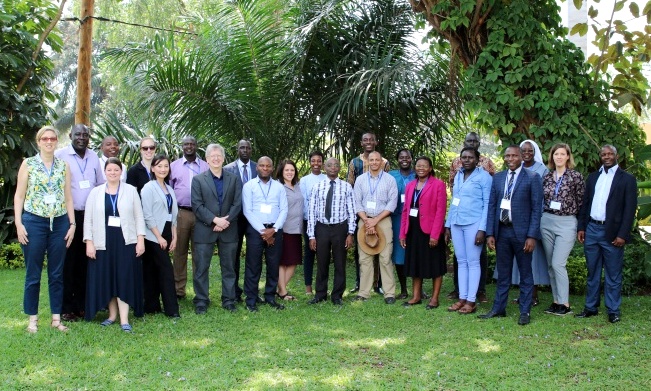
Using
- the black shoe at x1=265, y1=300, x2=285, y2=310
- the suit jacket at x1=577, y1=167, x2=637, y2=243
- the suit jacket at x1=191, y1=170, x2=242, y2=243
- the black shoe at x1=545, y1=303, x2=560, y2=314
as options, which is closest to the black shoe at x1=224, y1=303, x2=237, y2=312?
the black shoe at x1=265, y1=300, x2=285, y2=310

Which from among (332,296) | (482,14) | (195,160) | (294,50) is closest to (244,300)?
(332,296)

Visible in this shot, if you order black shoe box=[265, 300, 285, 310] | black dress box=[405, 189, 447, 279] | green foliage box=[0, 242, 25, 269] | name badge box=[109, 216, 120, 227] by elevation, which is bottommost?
black shoe box=[265, 300, 285, 310]

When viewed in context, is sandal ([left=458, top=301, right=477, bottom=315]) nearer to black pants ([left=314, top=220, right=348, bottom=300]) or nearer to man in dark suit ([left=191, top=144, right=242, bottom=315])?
black pants ([left=314, top=220, right=348, bottom=300])

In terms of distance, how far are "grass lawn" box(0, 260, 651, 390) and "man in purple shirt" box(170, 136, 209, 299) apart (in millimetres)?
594

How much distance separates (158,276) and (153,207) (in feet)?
2.32

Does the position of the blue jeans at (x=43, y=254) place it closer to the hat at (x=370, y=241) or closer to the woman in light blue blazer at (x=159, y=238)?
the woman in light blue blazer at (x=159, y=238)

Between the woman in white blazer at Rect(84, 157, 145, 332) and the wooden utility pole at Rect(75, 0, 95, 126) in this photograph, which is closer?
the woman in white blazer at Rect(84, 157, 145, 332)

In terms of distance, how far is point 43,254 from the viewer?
5398 millimetres

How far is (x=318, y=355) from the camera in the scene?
4.95 meters

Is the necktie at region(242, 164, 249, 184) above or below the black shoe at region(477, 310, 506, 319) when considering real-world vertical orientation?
Answer: above

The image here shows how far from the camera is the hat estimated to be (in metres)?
6.88

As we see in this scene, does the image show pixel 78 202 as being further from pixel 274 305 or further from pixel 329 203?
pixel 329 203

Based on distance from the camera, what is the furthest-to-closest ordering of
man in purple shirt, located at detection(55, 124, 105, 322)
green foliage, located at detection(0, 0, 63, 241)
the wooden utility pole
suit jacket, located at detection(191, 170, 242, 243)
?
the wooden utility pole
green foliage, located at detection(0, 0, 63, 241)
suit jacket, located at detection(191, 170, 242, 243)
man in purple shirt, located at detection(55, 124, 105, 322)

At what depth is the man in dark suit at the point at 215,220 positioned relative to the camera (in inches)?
246
